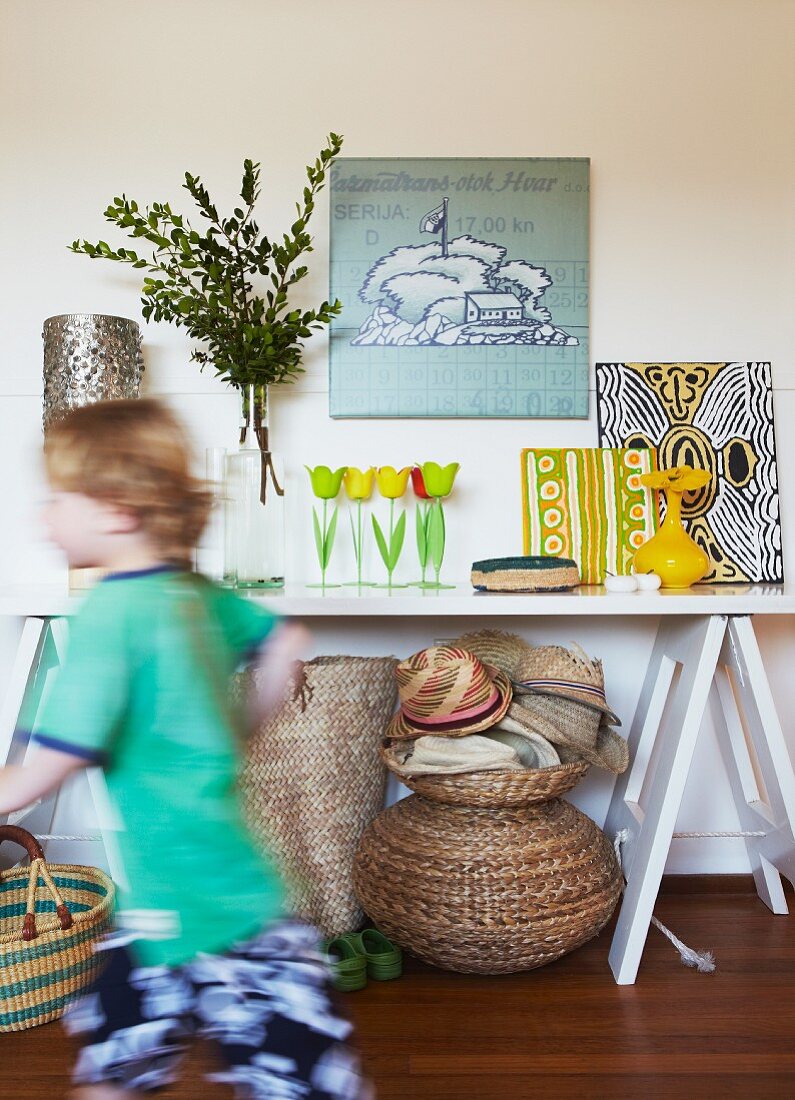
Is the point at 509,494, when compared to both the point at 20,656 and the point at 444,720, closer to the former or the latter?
the point at 444,720

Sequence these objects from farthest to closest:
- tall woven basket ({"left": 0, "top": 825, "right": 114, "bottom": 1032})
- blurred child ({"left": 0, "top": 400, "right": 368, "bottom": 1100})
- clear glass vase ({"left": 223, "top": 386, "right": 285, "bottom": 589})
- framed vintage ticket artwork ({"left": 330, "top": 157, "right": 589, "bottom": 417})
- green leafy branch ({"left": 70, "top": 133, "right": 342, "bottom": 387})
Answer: framed vintage ticket artwork ({"left": 330, "top": 157, "right": 589, "bottom": 417}) → clear glass vase ({"left": 223, "top": 386, "right": 285, "bottom": 589}) → green leafy branch ({"left": 70, "top": 133, "right": 342, "bottom": 387}) → tall woven basket ({"left": 0, "top": 825, "right": 114, "bottom": 1032}) → blurred child ({"left": 0, "top": 400, "right": 368, "bottom": 1100})

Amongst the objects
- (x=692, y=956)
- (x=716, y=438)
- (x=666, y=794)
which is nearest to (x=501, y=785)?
(x=666, y=794)

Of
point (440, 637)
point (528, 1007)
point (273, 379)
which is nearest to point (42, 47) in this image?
point (273, 379)

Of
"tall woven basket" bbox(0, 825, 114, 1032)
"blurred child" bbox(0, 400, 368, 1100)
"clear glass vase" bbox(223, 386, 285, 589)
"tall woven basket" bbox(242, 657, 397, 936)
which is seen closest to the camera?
"blurred child" bbox(0, 400, 368, 1100)

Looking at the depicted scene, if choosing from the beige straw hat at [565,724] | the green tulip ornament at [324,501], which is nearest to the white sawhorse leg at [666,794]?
the beige straw hat at [565,724]

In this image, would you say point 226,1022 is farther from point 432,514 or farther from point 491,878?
point 432,514

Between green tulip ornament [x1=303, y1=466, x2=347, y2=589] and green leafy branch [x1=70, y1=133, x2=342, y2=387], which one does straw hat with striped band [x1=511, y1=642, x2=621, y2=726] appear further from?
green leafy branch [x1=70, y1=133, x2=342, y2=387]

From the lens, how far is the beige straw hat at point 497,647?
2.03 m

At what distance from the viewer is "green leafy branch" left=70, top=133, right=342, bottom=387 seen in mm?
2068

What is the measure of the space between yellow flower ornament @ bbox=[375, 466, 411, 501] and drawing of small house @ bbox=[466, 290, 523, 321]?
0.42 m

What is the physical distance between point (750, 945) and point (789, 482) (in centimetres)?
107

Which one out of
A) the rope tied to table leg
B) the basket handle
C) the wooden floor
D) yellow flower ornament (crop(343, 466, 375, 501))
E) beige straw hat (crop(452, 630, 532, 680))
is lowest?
the wooden floor

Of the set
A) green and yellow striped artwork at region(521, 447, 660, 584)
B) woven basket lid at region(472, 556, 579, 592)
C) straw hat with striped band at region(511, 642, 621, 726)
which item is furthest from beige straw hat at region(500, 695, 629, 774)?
green and yellow striped artwork at region(521, 447, 660, 584)

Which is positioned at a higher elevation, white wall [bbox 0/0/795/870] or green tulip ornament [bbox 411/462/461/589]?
white wall [bbox 0/0/795/870]
